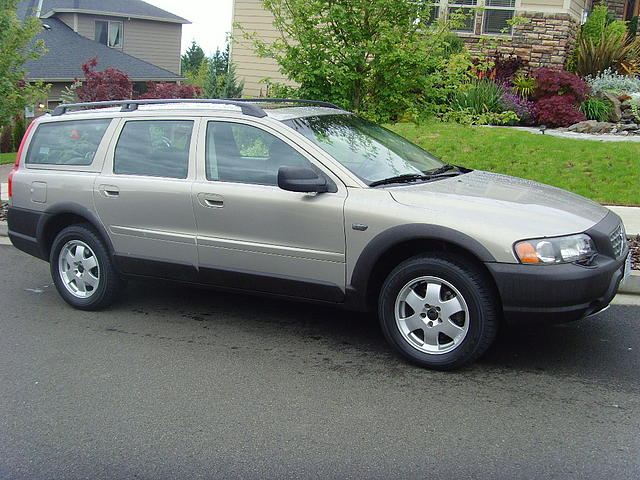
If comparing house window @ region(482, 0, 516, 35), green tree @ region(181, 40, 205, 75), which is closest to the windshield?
house window @ region(482, 0, 516, 35)

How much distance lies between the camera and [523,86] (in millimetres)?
16234

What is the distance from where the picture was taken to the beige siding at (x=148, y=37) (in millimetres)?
36094

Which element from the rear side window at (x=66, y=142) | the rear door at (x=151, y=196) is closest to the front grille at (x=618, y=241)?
the rear door at (x=151, y=196)

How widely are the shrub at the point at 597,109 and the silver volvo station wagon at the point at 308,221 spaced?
9.96 metres

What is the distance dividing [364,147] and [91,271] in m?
2.60

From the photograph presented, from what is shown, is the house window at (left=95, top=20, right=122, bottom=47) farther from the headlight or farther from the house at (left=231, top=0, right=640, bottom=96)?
the headlight

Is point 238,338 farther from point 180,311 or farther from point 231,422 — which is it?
point 231,422

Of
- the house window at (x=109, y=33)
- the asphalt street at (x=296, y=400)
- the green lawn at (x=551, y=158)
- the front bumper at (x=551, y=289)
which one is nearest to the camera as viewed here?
the asphalt street at (x=296, y=400)

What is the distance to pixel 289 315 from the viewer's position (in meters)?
6.44

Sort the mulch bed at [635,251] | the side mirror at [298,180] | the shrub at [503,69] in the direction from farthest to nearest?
the shrub at [503,69]
the mulch bed at [635,251]
the side mirror at [298,180]

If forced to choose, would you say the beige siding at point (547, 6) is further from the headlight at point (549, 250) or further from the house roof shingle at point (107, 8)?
the house roof shingle at point (107, 8)

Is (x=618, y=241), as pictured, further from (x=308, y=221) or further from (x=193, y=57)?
(x=193, y=57)

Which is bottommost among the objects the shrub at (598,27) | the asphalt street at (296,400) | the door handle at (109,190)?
the asphalt street at (296,400)

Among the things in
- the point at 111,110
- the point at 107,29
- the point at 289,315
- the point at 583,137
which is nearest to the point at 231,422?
the point at 289,315
